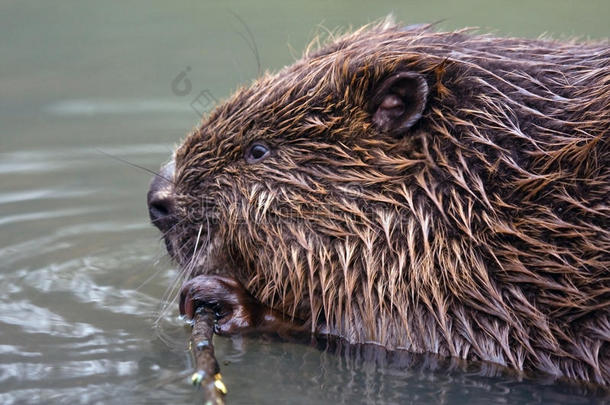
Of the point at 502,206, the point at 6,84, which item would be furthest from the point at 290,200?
the point at 6,84

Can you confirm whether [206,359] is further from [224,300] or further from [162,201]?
[162,201]

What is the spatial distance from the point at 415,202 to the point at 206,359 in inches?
35.5

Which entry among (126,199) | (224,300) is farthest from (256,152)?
(126,199)

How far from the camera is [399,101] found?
3387 millimetres

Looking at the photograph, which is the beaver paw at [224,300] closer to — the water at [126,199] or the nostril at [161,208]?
the water at [126,199]

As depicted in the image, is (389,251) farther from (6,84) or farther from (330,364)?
(6,84)

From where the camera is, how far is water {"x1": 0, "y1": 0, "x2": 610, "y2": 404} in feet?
10.7

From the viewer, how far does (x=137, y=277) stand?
4.23 meters

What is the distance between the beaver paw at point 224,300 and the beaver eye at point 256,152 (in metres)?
0.47

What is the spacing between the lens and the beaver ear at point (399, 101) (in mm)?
3328

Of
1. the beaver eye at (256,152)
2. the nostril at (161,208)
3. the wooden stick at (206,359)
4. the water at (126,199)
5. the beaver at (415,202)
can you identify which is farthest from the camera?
the nostril at (161,208)

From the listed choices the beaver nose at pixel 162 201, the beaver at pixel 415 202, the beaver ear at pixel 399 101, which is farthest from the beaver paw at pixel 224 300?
the beaver ear at pixel 399 101

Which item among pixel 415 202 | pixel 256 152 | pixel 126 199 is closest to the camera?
pixel 415 202

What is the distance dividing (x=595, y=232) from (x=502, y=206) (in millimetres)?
310
